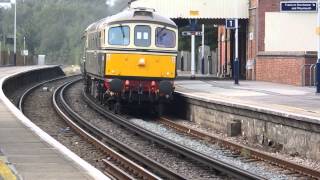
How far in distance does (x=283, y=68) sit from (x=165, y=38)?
8.07 meters

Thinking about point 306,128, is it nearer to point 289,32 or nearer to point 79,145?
point 79,145

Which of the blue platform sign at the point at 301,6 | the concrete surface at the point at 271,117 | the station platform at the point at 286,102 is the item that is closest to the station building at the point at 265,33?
the station platform at the point at 286,102

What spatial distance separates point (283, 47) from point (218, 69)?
1116 centimetres

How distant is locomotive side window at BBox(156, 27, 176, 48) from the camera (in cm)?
2225

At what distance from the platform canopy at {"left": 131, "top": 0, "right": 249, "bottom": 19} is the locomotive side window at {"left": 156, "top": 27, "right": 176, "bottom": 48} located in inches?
484

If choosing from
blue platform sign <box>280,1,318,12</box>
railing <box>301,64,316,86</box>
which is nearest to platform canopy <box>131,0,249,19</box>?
blue platform sign <box>280,1,318,12</box>

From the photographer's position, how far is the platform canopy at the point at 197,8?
113 feet

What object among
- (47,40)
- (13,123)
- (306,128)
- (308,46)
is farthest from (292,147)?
(47,40)

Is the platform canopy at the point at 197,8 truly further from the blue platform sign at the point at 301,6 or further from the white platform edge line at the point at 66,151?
the white platform edge line at the point at 66,151

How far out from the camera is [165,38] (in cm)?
2238

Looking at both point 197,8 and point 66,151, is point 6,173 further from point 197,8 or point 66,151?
point 197,8

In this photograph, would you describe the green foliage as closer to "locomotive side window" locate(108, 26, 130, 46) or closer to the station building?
the station building

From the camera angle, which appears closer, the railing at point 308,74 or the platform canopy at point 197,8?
the railing at point 308,74

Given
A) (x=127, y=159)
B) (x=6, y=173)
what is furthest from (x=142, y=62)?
(x=6, y=173)
